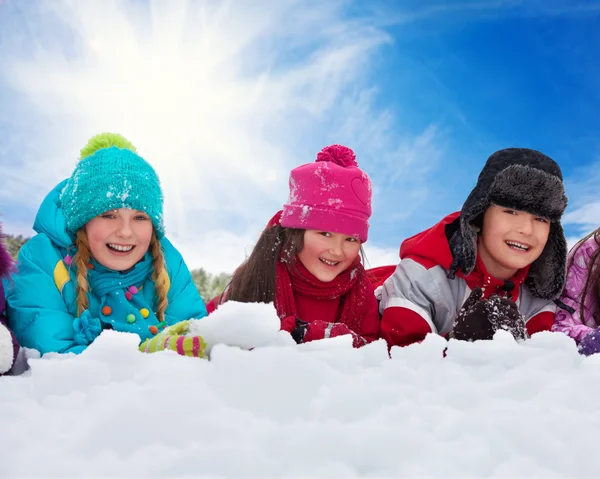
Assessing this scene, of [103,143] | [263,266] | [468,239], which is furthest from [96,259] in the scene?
[468,239]

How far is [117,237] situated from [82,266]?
23 cm

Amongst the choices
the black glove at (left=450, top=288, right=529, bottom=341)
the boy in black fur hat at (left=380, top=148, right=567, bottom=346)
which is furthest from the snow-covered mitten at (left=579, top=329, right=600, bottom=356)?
the black glove at (left=450, top=288, right=529, bottom=341)

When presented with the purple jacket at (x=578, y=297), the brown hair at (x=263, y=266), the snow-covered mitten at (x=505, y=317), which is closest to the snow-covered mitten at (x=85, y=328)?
the brown hair at (x=263, y=266)

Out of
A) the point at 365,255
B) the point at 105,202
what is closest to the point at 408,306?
the point at 365,255

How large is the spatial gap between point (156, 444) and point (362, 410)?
0.50 meters

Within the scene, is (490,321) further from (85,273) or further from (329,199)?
(85,273)

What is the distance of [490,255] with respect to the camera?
3.44 meters

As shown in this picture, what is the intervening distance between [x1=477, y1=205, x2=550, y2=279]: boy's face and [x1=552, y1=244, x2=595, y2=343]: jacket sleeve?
0.47 metres

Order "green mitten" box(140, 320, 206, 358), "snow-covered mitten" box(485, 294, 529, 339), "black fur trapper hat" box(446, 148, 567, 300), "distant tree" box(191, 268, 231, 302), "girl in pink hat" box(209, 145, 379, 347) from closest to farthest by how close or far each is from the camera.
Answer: "green mitten" box(140, 320, 206, 358)
"snow-covered mitten" box(485, 294, 529, 339)
"black fur trapper hat" box(446, 148, 567, 300)
"girl in pink hat" box(209, 145, 379, 347)
"distant tree" box(191, 268, 231, 302)

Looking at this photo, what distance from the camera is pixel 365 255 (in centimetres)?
356

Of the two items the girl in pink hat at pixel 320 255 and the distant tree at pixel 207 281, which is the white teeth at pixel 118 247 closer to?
the girl in pink hat at pixel 320 255

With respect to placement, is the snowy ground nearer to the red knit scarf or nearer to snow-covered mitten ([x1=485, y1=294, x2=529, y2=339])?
snow-covered mitten ([x1=485, y1=294, x2=529, y2=339])

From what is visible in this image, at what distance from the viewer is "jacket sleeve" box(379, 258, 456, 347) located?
3172mm

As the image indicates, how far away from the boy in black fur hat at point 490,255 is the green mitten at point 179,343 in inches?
51.7
